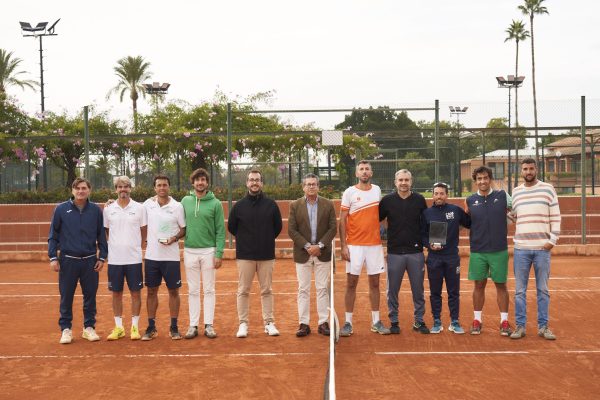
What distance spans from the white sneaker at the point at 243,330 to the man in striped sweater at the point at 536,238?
3.04 meters

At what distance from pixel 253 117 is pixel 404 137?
6772 millimetres

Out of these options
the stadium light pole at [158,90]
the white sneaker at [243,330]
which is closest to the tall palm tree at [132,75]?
the stadium light pole at [158,90]

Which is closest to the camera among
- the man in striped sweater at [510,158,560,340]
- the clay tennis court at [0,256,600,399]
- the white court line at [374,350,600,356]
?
the clay tennis court at [0,256,600,399]

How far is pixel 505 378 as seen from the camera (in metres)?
6.20

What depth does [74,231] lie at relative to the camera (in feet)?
26.1

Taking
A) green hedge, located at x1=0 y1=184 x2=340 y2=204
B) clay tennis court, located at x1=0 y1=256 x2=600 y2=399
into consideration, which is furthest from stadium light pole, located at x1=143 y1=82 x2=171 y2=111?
clay tennis court, located at x1=0 y1=256 x2=600 y2=399

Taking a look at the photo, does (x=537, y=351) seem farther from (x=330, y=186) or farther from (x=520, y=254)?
(x=330, y=186)

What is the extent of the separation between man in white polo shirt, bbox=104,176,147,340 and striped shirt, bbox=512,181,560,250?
14.5 ft

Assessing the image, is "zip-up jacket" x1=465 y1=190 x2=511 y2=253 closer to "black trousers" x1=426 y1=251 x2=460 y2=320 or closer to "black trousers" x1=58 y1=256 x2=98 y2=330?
"black trousers" x1=426 y1=251 x2=460 y2=320

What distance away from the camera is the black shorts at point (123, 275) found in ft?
26.2

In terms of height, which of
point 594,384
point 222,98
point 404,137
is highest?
point 222,98

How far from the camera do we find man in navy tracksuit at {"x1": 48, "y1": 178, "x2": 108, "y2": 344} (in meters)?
7.97

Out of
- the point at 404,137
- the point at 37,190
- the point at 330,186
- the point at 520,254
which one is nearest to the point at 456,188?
the point at 404,137

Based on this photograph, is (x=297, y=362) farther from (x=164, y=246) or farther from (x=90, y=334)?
(x=90, y=334)
